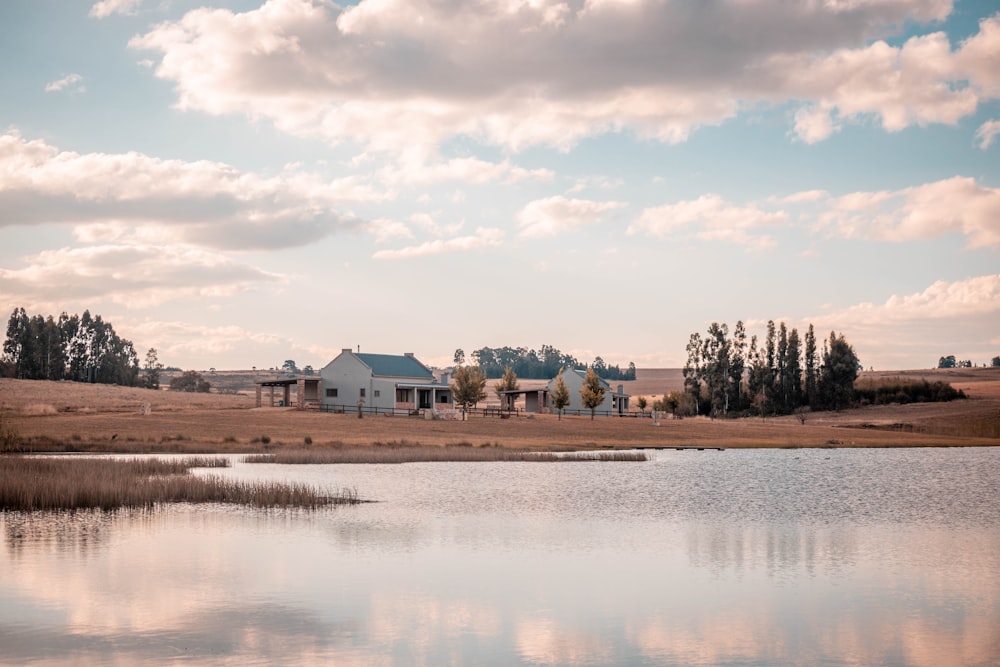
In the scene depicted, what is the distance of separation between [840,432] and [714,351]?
4810 centimetres

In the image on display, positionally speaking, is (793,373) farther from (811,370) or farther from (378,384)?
(378,384)

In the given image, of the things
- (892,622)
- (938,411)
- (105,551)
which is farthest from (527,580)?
(938,411)

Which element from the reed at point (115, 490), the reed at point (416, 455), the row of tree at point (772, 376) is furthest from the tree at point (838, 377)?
the reed at point (115, 490)

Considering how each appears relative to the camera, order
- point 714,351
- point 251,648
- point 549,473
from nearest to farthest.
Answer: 1. point 251,648
2. point 549,473
3. point 714,351

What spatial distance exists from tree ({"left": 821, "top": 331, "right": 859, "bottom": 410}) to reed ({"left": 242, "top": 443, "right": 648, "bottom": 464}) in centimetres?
7905

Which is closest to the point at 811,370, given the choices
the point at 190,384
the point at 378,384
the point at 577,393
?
the point at 577,393

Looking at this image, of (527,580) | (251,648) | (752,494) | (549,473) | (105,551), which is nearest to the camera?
(251,648)

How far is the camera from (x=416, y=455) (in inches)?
2172

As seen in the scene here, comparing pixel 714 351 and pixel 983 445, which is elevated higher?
pixel 714 351

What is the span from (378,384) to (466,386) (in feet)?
29.8

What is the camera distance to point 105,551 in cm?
2197

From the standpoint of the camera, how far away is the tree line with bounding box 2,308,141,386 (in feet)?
525

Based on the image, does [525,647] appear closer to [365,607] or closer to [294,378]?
[365,607]

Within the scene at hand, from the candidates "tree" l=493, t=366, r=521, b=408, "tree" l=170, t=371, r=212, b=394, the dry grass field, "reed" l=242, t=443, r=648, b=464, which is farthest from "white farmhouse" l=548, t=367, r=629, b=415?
"tree" l=170, t=371, r=212, b=394
